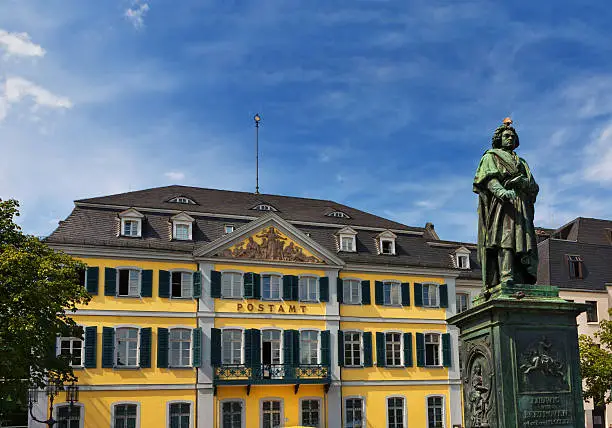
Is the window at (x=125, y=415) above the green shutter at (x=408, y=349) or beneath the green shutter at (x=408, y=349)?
beneath

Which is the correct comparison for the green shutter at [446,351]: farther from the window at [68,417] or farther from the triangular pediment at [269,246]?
the window at [68,417]

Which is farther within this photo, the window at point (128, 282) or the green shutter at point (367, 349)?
the green shutter at point (367, 349)

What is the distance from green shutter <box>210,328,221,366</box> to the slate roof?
3892 mm

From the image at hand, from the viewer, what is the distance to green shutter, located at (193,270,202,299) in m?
34.8

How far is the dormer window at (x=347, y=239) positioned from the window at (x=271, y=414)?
8.37 m

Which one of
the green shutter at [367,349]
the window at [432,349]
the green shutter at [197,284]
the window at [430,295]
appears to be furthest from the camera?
the window at [430,295]

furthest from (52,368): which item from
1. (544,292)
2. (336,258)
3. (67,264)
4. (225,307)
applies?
(544,292)

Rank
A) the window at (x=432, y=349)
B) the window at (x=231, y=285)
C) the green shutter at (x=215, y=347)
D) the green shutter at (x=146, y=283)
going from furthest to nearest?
the window at (x=432, y=349)
the window at (x=231, y=285)
the green shutter at (x=215, y=347)
the green shutter at (x=146, y=283)

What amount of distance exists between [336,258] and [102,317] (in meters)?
11.3

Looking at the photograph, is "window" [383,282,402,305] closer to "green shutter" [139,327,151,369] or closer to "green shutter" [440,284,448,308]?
"green shutter" [440,284,448,308]

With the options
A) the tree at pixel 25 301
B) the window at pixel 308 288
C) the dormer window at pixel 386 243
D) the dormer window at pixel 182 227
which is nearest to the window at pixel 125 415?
the dormer window at pixel 182 227

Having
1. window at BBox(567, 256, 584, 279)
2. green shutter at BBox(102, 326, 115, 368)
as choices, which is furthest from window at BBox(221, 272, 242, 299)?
window at BBox(567, 256, 584, 279)

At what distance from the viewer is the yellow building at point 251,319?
3341 cm

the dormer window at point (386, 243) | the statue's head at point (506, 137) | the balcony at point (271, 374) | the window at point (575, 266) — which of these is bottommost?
the balcony at point (271, 374)
